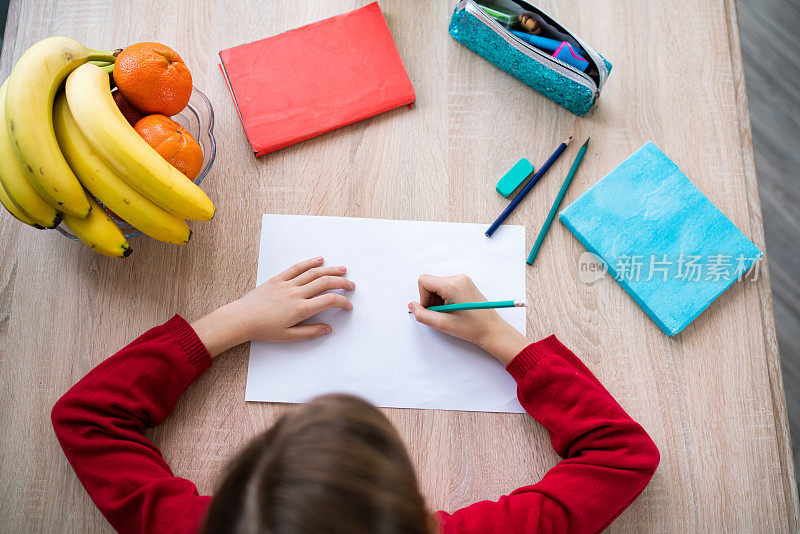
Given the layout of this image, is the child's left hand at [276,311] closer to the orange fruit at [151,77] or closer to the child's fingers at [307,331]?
the child's fingers at [307,331]

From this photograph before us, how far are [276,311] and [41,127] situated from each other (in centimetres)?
32

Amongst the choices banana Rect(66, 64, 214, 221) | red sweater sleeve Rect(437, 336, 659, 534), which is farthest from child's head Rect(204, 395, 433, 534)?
banana Rect(66, 64, 214, 221)

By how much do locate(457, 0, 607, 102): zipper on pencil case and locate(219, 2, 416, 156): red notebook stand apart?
0.41 ft

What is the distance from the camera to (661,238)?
721 millimetres

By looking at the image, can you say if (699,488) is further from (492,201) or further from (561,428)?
(492,201)

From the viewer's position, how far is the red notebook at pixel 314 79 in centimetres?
75

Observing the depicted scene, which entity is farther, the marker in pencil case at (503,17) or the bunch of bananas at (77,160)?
the marker in pencil case at (503,17)

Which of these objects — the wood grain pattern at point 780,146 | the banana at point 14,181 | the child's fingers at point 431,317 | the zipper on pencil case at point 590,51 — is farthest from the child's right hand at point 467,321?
the wood grain pattern at point 780,146

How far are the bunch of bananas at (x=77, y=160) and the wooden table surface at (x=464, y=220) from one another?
4.1 inches

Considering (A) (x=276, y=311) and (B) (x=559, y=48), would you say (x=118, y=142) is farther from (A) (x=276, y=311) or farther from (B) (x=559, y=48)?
(B) (x=559, y=48)

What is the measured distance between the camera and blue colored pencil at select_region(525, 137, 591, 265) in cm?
72

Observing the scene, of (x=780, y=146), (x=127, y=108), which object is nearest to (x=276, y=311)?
(x=127, y=108)

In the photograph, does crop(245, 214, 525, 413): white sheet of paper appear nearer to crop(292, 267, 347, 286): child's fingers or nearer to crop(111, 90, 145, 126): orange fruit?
crop(292, 267, 347, 286): child's fingers

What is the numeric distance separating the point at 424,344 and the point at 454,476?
16 cm
